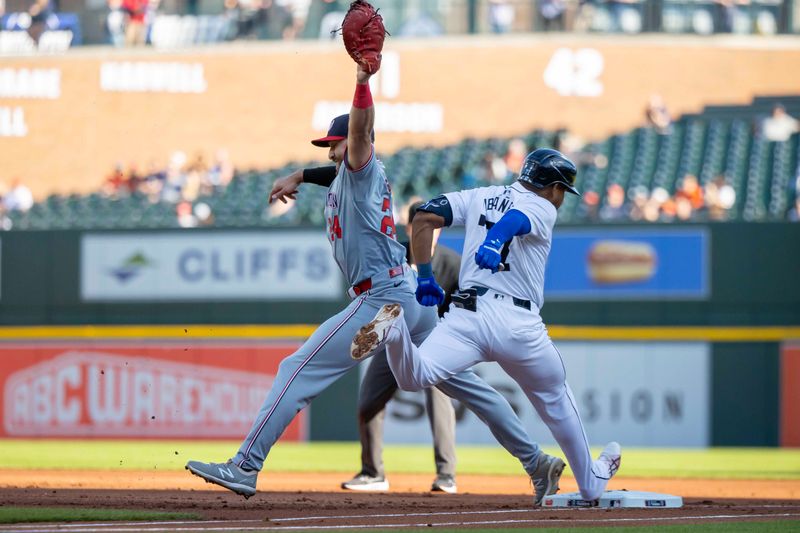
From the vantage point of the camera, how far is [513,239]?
6.11m

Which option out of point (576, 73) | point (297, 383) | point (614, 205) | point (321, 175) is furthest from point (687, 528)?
point (576, 73)

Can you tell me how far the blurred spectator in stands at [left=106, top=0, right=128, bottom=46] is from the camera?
70.8ft

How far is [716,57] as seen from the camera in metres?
21.8

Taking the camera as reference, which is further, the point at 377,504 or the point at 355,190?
the point at 377,504

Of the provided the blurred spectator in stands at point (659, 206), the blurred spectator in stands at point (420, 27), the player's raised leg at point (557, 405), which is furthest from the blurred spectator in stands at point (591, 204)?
the player's raised leg at point (557, 405)

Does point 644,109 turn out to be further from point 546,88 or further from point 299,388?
point 299,388

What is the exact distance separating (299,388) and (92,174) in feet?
54.0

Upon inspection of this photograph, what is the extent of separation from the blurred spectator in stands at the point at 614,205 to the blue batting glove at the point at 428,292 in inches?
342

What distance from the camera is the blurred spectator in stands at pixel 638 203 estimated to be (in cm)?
1548

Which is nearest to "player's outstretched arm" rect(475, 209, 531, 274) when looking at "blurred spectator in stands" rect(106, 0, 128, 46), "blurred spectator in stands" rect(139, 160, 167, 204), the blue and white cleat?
the blue and white cleat

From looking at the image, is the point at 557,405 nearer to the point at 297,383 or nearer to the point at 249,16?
the point at 297,383

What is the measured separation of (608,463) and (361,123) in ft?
7.17

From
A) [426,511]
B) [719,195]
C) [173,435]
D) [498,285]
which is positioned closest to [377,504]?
[426,511]

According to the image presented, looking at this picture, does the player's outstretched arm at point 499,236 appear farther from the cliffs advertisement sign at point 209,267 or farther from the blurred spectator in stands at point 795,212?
the blurred spectator in stands at point 795,212
